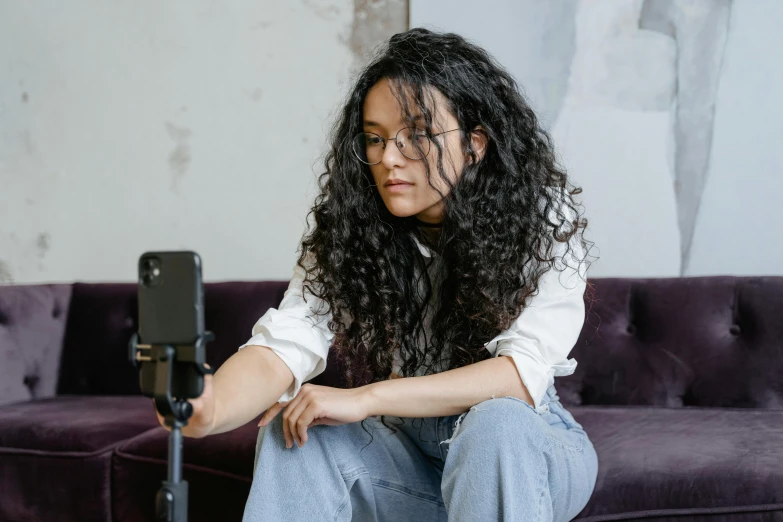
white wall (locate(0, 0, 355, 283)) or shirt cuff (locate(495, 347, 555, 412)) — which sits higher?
white wall (locate(0, 0, 355, 283))

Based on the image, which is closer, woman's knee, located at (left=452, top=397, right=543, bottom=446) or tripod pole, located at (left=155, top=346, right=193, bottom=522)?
tripod pole, located at (left=155, top=346, right=193, bottom=522)

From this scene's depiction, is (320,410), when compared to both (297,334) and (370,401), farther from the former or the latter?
(297,334)

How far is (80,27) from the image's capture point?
2.47 meters

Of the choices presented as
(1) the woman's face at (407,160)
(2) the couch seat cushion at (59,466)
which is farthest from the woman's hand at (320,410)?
(2) the couch seat cushion at (59,466)

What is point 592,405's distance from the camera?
1.78 m

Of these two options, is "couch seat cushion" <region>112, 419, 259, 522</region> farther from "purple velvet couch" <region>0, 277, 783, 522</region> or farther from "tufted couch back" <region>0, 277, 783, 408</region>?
"tufted couch back" <region>0, 277, 783, 408</region>

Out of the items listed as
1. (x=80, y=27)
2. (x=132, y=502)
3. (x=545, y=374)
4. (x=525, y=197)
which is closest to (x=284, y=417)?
(x=545, y=374)

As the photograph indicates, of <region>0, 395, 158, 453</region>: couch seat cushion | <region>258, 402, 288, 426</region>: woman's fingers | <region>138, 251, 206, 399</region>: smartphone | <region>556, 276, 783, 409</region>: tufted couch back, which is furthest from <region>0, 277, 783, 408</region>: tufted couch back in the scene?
<region>138, 251, 206, 399</region>: smartphone

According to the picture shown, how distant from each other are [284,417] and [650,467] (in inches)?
24.2

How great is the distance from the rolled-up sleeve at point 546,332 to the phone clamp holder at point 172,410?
596 millimetres

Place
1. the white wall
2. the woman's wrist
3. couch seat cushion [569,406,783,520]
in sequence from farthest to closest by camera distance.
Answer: the white wall, couch seat cushion [569,406,783,520], the woman's wrist

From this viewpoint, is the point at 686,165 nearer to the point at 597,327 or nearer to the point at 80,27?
the point at 597,327

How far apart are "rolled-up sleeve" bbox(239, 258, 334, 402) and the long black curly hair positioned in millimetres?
20

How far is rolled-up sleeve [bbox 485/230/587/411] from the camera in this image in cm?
112
